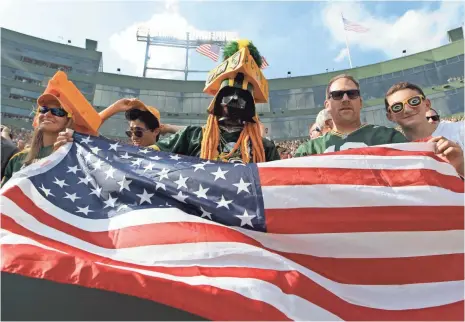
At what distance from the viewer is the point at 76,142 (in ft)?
9.28

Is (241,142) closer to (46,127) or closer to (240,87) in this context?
(240,87)

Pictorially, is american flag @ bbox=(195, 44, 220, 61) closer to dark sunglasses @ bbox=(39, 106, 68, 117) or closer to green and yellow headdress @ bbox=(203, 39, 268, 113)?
green and yellow headdress @ bbox=(203, 39, 268, 113)

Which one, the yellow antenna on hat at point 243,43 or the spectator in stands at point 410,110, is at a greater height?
the yellow antenna on hat at point 243,43

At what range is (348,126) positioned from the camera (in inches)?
117

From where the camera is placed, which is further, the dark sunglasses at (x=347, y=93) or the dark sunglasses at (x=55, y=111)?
the dark sunglasses at (x=55, y=111)

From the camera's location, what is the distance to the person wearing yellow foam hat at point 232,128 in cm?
306

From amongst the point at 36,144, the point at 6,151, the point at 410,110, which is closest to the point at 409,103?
the point at 410,110

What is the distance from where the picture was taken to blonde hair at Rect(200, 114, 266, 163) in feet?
9.84

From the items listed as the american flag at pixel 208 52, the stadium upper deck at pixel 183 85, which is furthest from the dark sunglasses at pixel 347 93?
the stadium upper deck at pixel 183 85

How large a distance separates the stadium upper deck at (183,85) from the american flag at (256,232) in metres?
32.0

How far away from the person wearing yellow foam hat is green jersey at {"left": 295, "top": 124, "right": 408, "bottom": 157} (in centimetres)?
45

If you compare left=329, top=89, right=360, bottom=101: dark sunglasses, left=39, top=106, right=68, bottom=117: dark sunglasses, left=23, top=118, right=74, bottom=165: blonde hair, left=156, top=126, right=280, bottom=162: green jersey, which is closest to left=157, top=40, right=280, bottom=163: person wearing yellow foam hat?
left=156, top=126, right=280, bottom=162: green jersey

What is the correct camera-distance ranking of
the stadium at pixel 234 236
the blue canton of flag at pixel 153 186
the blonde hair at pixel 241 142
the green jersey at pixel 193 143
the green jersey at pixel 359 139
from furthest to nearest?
the green jersey at pixel 193 143 → the blonde hair at pixel 241 142 → the green jersey at pixel 359 139 → the blue canton of flag at pixel 153 186 → the stadium at pixel 234 236

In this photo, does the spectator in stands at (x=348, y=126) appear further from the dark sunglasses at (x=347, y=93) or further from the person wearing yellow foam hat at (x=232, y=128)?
the person wearing yellow foam hat at (x=232, y=128)
